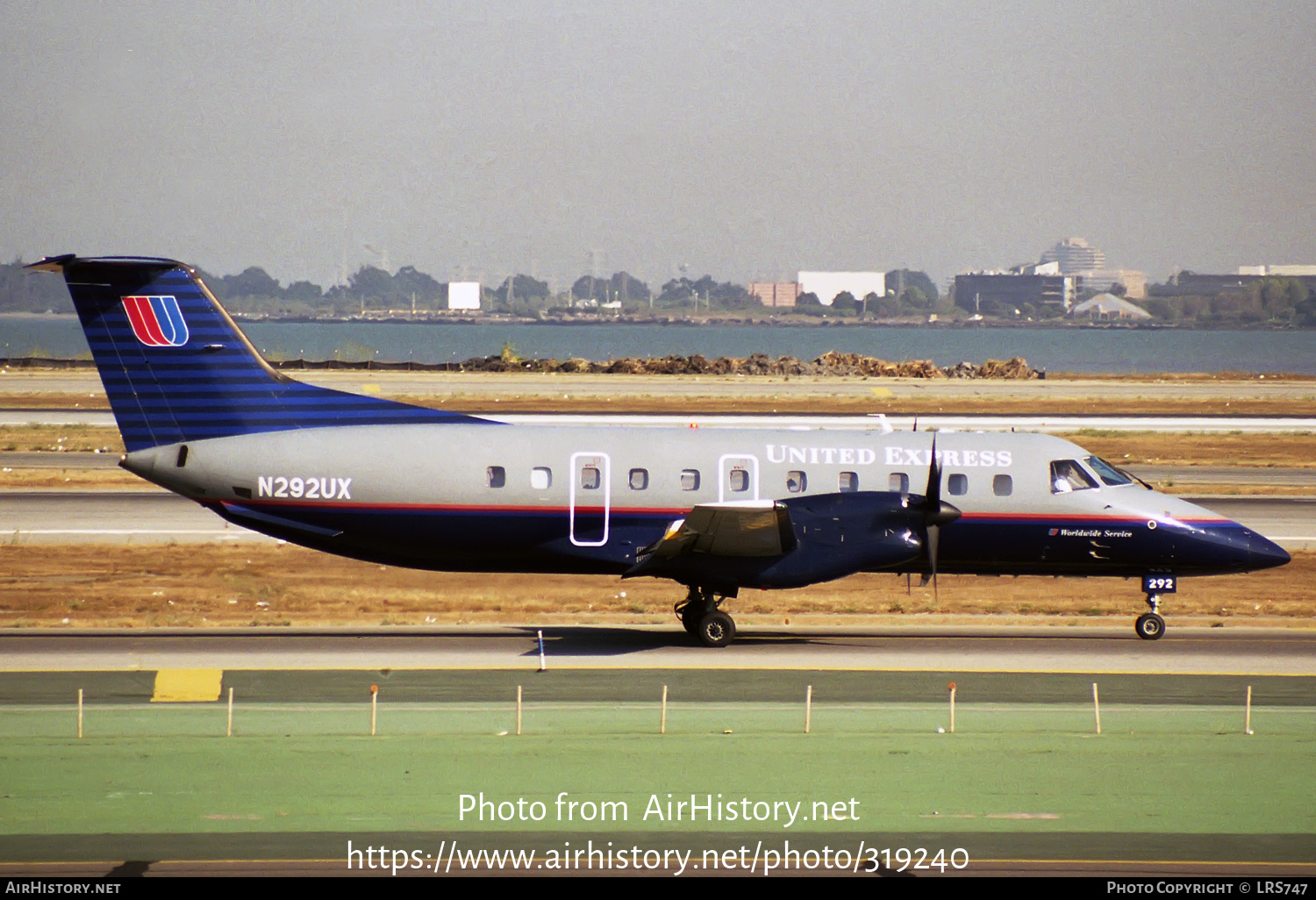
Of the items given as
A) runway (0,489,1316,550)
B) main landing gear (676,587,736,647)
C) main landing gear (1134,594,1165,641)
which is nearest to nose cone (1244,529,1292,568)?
main landing gear (1134,594,1165,641)

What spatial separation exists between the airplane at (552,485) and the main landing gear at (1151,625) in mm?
898

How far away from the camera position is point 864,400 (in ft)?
248

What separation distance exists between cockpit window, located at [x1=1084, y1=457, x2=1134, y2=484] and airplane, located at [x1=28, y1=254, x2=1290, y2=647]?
0.44 metres

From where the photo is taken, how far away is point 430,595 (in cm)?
3003

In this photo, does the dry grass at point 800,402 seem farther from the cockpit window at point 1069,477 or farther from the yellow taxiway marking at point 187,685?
the yellow taxiway marking at point 187,685

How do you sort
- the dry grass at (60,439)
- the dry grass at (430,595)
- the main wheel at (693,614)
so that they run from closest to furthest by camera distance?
the main wheel at (693,614), the dry grass at (430,595), the dry grass at (60,439)

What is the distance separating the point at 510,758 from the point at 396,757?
1.48m

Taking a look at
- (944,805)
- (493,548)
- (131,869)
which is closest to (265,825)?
(131,869)

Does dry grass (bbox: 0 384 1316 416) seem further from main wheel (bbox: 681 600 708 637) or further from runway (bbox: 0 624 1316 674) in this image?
main wheel (bbox: 681 600 708 637)

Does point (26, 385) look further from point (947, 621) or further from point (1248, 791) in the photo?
point (1248, 791)

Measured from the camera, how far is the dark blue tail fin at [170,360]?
24094 millimetres

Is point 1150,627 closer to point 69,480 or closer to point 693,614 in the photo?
point 693,614

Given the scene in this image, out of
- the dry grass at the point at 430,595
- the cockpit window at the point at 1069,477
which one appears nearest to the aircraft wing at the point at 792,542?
the cockpit window at the point at 1069,477

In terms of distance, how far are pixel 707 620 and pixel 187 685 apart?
359 inches
